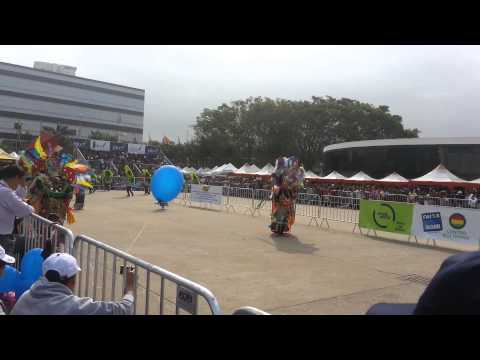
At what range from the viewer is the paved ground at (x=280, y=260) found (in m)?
5.93

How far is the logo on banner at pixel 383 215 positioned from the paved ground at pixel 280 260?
0.61 metres

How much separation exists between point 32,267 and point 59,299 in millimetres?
2163

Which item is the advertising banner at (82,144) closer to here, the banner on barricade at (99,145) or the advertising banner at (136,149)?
the banner on barricade at (99,145)

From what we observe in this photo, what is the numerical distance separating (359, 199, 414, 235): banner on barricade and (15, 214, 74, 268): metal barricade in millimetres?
9621

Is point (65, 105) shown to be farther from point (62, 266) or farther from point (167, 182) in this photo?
point (62, 266)

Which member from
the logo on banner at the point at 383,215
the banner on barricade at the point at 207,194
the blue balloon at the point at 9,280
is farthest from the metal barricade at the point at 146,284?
the banner on barricade at the point at 207,194

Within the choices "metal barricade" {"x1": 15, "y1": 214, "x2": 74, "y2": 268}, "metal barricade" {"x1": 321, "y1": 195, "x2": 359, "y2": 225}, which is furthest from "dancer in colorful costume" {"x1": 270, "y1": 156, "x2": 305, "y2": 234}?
"metal barricade" {"x1": 15, "y1": 214, "x2": 74, "y2": 268}

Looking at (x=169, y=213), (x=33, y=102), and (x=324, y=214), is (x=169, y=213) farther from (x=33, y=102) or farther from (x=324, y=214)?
(x=33, y=102)

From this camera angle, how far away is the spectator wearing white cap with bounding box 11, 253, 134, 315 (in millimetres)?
2660

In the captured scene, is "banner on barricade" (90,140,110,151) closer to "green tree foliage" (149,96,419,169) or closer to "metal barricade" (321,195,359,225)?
"green tree foliage" (149,96,419,169)
